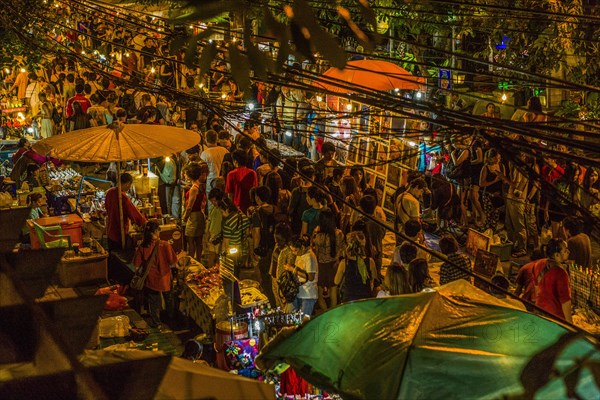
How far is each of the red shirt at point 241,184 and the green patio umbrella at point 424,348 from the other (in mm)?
5773

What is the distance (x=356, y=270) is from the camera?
8.73 meters

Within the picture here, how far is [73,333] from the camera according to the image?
2.75 meters

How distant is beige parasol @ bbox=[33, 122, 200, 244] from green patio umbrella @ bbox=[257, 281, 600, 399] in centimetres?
446

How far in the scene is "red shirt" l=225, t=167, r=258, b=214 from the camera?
11.0 m

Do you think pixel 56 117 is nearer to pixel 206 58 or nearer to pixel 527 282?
pixel 527 282

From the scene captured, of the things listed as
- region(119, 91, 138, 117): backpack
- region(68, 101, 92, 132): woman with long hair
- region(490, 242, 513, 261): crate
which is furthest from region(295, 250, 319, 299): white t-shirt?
region(119, 91, 138, 117): backpack

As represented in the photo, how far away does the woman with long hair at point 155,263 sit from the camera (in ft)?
29.1

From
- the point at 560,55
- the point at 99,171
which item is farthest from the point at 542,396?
the point at 99,171

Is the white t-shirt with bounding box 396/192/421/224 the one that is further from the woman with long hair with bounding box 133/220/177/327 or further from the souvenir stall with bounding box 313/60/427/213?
the woman with long hair with bounding box 133/220/177/327

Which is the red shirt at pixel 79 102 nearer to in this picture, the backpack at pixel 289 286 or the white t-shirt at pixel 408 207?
the white t-shirt at pixel 408 207

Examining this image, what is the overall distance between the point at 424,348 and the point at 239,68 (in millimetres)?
2430

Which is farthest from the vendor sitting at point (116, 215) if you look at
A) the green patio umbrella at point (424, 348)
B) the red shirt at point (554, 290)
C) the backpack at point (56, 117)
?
the backpack at point (56, 117)

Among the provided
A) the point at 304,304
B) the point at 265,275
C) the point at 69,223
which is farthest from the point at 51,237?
the point at 304,304

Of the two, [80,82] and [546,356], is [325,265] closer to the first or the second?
[546,356]
